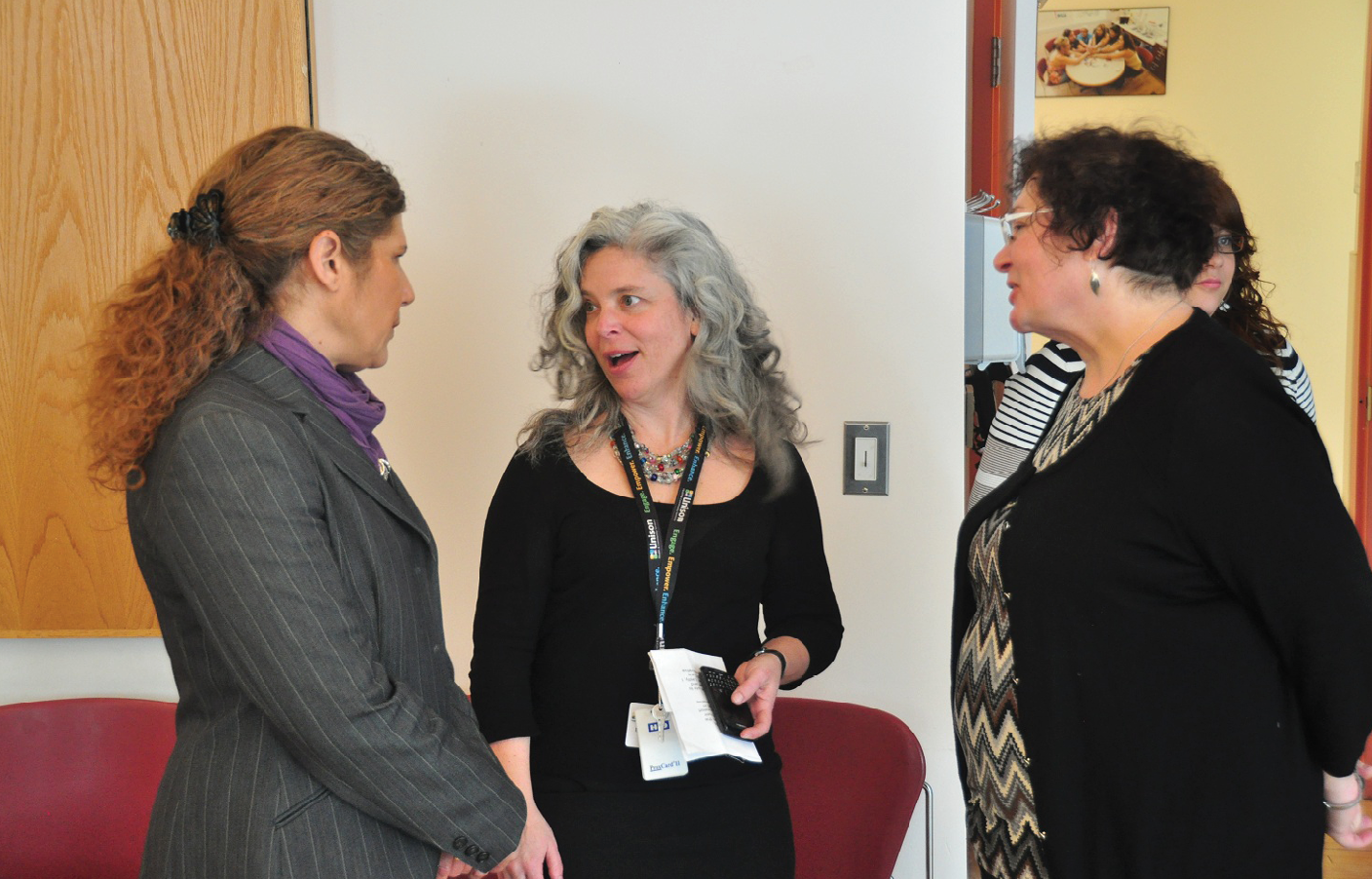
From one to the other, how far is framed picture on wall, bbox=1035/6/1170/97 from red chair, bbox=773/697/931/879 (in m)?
4.22

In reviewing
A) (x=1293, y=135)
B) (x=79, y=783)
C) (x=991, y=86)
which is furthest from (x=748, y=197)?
(x=1293, y=135)

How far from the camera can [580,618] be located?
5.86 ft

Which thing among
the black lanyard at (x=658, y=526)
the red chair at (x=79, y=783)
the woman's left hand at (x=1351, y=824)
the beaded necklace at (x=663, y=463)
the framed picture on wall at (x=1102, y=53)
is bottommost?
the red chair at (x=79, y=783)

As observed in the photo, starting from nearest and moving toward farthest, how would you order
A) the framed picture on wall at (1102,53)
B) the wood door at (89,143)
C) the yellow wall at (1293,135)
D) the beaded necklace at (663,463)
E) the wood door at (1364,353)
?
the beaded necklace at (663,463) < the wood door at (89,143) < the wood door at (1364,353) < the yellow wall at (1293,135) < the framed picture on wall at (1102,53)

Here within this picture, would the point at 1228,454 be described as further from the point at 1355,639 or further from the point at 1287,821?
the point at 1287,821

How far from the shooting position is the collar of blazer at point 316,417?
1.38 meters

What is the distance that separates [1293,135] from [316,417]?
5.55m

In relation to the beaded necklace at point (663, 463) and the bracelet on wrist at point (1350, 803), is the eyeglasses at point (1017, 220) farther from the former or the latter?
the bracelet on wrist at point (1350, 803)

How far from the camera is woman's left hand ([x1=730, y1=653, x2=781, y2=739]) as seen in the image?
67.0 inches

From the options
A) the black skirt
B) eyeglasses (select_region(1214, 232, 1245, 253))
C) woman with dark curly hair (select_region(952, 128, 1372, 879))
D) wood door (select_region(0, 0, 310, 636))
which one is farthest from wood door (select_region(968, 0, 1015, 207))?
the black skirt

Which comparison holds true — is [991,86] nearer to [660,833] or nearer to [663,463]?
[663,463]

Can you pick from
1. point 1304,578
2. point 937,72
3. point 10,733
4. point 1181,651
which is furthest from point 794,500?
point 10,733

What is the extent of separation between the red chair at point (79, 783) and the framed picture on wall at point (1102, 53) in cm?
500

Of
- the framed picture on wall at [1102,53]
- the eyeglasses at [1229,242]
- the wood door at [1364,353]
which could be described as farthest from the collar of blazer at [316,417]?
the framed picture on wall at [1102,53]
